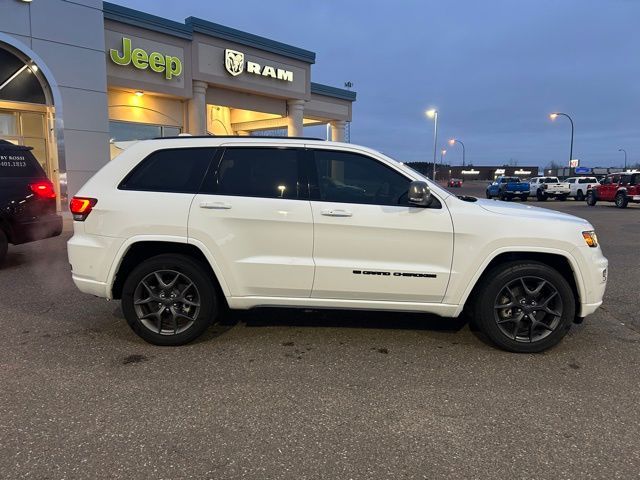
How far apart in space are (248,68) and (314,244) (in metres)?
17.3

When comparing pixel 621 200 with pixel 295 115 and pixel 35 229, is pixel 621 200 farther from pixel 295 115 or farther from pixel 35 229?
pixel 35 229

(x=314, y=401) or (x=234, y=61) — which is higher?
(x=234, y=61)

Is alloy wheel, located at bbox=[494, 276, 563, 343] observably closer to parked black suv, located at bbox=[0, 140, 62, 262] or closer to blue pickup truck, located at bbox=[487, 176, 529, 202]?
parked black suv, located at bbox=[0, 140, 62, 262]

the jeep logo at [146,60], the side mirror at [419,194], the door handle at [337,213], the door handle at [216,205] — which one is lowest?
the door handle at [337,213]

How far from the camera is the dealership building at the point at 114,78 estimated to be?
1376 cm

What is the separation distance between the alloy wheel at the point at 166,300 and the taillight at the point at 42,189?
4.59 m

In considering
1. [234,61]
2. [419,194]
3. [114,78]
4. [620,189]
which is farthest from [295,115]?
[419,194]

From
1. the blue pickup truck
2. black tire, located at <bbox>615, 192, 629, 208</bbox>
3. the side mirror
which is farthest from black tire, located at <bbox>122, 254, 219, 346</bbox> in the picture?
the blue pickup truck

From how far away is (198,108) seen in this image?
18.5 meters

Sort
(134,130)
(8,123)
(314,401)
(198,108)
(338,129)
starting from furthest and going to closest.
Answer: (338,129), (198,108), (134,130), (8,123), (314,401)

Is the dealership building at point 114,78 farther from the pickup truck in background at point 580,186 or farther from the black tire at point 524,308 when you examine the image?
the pickup truck in background at point 580,186

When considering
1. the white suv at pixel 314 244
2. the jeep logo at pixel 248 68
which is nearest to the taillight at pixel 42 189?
the white suv at pixel 314 244

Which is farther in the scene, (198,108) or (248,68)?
(248,68)

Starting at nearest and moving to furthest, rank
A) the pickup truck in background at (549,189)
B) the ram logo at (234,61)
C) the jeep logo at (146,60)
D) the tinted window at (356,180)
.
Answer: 1. the tinted window at (356,180)
2. the jeep logo at (146,60)
3. the ram logo at (234,61)
4. the pickup truck in background at (549,189)
